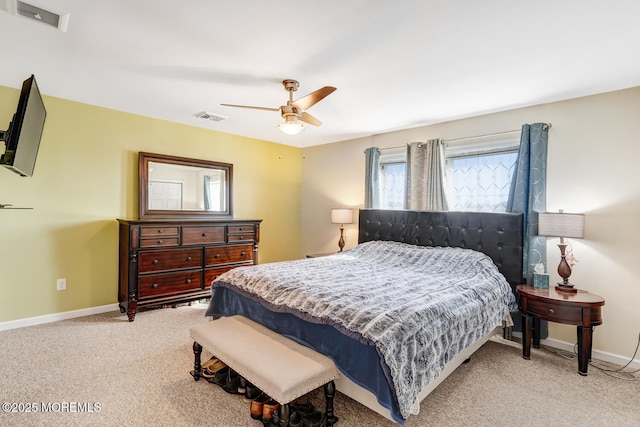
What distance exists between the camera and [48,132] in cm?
344

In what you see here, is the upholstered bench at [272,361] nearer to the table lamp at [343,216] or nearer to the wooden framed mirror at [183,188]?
the wooden framed mirror at [183,188]

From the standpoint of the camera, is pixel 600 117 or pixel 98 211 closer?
pixel 600 117

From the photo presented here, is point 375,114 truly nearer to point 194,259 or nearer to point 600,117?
point 600,117

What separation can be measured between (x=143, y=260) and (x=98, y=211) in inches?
34.7

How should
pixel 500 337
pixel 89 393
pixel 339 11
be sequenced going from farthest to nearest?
1. pixel 500 337
2. pixel 89 393
3. pixel 339 11

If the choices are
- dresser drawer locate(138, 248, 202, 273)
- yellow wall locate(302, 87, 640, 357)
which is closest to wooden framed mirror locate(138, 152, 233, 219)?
dresser drawer locate(138, 248, 202, 273)

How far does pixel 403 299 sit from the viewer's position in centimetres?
214

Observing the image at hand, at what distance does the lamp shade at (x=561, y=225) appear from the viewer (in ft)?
8.84

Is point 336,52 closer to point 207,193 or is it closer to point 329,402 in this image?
point 329,402

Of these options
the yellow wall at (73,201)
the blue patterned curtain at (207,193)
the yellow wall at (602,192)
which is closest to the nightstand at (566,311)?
the yellow wall at (602,192)

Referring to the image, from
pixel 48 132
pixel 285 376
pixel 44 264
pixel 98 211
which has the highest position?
pixel 48 132

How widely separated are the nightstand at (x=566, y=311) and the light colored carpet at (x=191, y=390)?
191 mm

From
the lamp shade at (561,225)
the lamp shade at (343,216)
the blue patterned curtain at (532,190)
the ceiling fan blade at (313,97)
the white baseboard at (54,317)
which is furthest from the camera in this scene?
the lamp shade at (343,216)

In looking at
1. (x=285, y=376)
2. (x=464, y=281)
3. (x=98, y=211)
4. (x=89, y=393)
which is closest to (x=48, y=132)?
(x=98, y=211)
